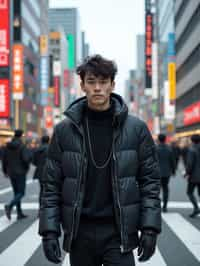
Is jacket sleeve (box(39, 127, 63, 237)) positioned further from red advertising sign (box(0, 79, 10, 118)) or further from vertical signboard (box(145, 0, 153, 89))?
vertical signboard (box(145, 0, 153, 89))

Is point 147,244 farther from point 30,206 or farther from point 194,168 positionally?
point 30,206

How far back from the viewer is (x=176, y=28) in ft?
213

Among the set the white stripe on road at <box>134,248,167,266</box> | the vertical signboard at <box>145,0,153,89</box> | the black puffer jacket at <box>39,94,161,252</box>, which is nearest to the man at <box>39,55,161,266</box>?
the black puffer jacket at <box>39,94,161,252</box>

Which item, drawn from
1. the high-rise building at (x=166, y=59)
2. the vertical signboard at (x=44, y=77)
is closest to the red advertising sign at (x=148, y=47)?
the high-rise building at (x=166, y=59)

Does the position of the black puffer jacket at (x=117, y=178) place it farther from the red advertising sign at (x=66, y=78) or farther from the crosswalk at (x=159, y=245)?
the red advertising sign at (x=66, y=78)

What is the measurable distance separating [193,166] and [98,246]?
748 cm

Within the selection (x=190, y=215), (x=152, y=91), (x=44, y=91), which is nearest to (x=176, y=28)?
(x=152, y=91)

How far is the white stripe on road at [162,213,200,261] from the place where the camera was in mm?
7176

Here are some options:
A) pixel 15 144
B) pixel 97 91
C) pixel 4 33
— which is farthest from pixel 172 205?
pixel 4 33

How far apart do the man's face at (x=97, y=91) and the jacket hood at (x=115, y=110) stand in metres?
0.09

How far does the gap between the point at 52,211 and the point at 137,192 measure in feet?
1.76

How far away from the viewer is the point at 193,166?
1025 centimetres

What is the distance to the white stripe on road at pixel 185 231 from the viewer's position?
7.18m

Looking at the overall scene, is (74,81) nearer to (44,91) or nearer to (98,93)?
(44,91)
